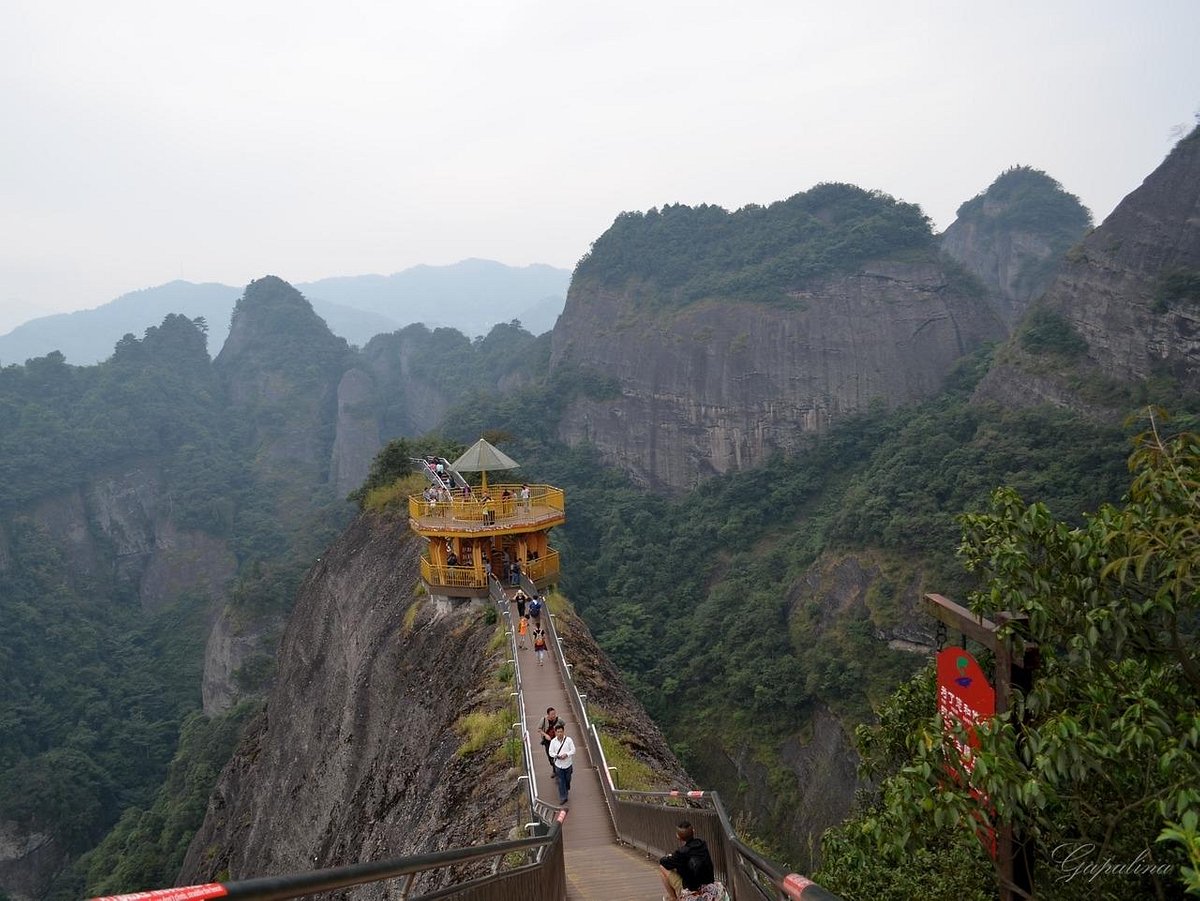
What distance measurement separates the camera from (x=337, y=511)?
73.6m

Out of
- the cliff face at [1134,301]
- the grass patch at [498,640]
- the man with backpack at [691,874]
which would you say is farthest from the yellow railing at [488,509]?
the cliff face at [1134,301]

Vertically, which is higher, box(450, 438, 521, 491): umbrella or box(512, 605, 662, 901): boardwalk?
box(450, 438, 521, 491): umbrella

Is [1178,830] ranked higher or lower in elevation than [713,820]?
higher

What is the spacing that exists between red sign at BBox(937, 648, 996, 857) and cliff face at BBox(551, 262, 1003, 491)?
2232 inches

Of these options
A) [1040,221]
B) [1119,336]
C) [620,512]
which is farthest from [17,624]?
[1040,221]

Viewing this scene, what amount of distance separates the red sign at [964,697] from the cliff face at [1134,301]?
124ft

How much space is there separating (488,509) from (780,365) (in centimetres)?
4656

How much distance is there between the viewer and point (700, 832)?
7.25 metres

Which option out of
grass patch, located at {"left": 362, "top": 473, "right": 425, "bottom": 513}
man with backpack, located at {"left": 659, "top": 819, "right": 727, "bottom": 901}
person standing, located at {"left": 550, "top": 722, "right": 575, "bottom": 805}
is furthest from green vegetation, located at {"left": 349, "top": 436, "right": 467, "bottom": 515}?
man with backpack, located at {"left": 659, "top": 819, "right": 727, "bottom": 901}

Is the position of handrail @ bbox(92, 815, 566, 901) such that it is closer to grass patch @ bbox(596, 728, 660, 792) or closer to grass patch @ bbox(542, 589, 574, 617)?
grass patch @ bbox(596, 728, 660, 792)

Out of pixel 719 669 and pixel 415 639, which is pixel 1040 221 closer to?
pixel 719 669

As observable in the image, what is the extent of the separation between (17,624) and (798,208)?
69.5 m

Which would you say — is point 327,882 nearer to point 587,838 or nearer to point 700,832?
point 700,832

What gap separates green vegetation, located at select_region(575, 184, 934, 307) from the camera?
65438 millimetres
